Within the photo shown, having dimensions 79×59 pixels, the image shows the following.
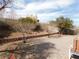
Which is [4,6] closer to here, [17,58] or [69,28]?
[17,58]

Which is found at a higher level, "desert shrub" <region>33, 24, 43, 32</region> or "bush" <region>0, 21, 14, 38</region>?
"bush" <region>0, 21, 14, 38</region>

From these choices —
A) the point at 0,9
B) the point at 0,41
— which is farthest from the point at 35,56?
the point at 0,9

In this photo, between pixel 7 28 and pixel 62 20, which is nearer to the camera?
pixel 7 28

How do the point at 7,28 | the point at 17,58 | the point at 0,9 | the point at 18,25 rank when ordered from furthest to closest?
the point at 18,25 < the point at 7,28 < the point at 17,58 < the point at 0,9

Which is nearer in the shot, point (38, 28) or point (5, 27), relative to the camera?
point (5, 27)

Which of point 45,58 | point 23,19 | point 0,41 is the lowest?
point 45,58

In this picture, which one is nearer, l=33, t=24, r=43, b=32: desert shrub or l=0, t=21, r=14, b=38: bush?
l=0, t=21, r=14, b=38: bush

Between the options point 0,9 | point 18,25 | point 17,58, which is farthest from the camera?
point 18,25

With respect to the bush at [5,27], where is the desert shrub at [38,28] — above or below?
below

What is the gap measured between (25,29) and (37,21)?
5.51 meters

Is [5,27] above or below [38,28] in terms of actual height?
above

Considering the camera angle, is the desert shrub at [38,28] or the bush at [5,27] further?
the desert shrub at [38,28]

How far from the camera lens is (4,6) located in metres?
7.47

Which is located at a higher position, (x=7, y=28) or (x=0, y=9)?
(x=0, y=9)
